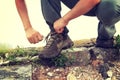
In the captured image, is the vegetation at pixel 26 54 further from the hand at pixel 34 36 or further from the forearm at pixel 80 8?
the forearm at pixel 80 8

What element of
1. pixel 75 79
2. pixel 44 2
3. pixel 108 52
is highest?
pixel 44 2

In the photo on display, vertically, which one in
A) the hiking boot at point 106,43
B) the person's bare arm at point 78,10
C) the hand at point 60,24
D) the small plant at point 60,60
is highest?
the person's bare arm at point 78,10

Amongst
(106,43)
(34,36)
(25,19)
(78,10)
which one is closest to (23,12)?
(25,19)

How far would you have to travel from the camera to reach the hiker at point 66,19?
4.38 meters

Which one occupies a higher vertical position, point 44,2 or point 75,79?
point 44,2

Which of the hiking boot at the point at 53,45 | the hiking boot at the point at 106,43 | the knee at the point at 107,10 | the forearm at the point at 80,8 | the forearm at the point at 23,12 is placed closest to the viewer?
the forearm at the point at 80,8

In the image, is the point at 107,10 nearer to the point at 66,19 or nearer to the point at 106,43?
the point at 66,19

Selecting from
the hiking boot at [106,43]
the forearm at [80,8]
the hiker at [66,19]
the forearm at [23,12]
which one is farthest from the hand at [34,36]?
the hiking boot at [106,43]

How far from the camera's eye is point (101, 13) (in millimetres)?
4574

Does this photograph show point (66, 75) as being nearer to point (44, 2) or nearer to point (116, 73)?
point (116, 73)

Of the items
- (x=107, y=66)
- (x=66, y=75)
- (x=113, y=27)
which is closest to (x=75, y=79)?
(x=66, y=75)

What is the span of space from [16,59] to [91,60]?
899mm

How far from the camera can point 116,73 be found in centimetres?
480

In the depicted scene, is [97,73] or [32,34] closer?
[32,34]
